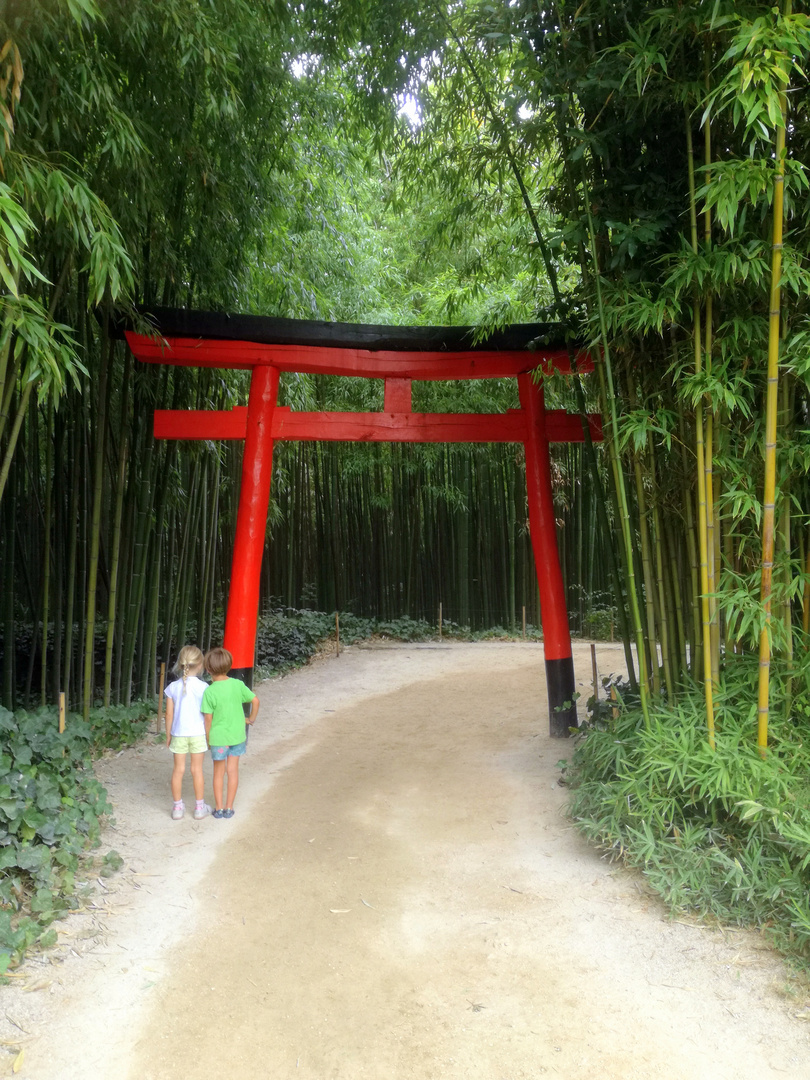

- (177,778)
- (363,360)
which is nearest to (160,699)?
(177,778)

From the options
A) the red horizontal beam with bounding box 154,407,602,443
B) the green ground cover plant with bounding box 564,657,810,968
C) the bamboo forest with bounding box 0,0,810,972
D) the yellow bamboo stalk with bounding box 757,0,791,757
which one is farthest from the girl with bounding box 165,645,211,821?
the yellow bamboo stalk with bounding box 757,0,791,757

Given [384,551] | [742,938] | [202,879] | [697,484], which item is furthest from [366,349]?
[384,551]

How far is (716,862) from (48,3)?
3.02m

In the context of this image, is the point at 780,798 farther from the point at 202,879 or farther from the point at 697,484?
the point at 202,879

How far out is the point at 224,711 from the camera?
3.05 m

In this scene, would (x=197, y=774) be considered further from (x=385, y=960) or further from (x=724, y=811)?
(x=724, y=811)

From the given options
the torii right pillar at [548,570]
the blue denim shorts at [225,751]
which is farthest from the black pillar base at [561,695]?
the blue denim shorts at [225,751]

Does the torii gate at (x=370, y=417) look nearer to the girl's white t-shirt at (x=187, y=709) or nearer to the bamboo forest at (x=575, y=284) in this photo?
the bamboo forest at (x=575, y=284)

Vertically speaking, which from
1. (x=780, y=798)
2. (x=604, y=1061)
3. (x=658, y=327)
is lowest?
(x=604, y=1061)

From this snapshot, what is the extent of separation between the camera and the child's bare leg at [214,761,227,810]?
311 centimetres

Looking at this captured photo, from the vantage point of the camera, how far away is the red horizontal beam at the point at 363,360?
4129 mm

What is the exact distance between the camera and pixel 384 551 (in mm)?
8250

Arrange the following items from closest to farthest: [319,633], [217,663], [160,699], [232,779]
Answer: [217,663] → [232,779] → [160,699] → [319,633]

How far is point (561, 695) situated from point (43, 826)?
2.62 metres
